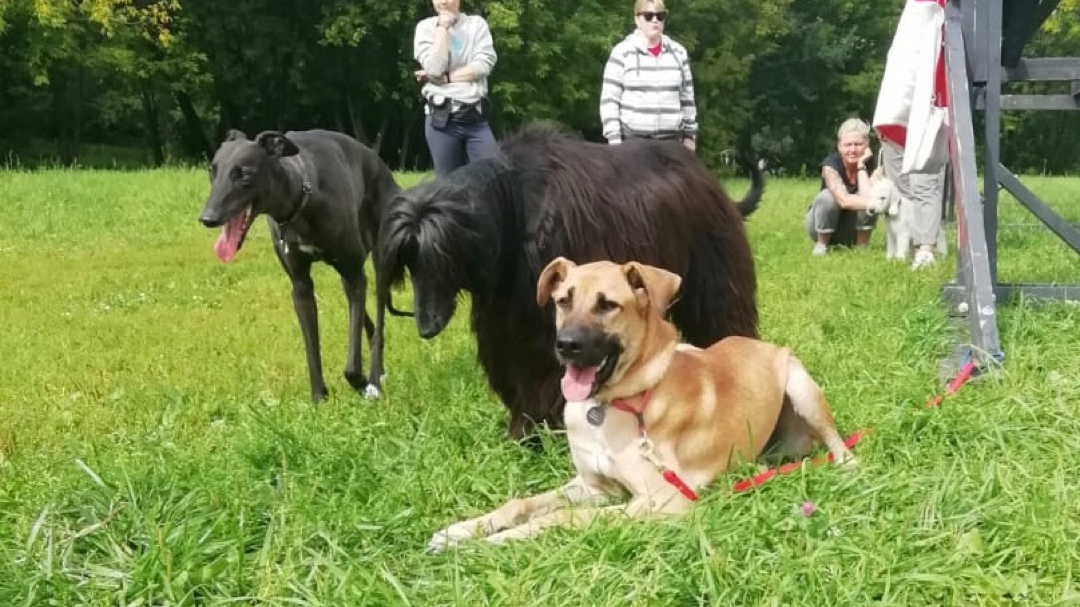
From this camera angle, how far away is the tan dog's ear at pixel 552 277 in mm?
3297

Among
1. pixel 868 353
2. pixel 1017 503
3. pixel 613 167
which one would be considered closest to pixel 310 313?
pixel 613 167

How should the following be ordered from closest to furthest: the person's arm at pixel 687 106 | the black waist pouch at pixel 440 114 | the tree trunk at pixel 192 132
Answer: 1. the black waist pouch at pixel 440 114
2. the person's arm at pixel 687 106
3. the tree trunk at pixel 192 132

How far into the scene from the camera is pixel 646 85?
268 inches

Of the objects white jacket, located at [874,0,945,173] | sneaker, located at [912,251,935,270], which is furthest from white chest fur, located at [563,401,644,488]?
sneaker, located at [912,251,935,270]

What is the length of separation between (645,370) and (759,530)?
2.29 ft

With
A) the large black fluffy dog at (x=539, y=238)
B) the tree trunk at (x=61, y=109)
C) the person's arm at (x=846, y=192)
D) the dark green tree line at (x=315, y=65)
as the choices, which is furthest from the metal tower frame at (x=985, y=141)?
the tree trunk at (x=61, y=109)

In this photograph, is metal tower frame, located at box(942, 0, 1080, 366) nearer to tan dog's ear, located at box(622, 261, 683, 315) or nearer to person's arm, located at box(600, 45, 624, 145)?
tan dog's ear, located at box(622, 261, 683, 315)

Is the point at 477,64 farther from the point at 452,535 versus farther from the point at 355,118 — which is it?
the point at 355,118

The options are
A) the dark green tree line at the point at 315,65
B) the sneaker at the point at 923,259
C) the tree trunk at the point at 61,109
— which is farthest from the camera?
the tree trunk at the point at 61,109

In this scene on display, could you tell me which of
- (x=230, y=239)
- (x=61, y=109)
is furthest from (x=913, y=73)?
(x=61, y=109)

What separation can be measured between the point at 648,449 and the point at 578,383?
304 mm

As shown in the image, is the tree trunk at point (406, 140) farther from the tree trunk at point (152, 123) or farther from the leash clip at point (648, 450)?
the leash clip at point (648, 450)

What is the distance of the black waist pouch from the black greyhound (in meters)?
0.73

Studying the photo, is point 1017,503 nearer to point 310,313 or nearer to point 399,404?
point 399,404
